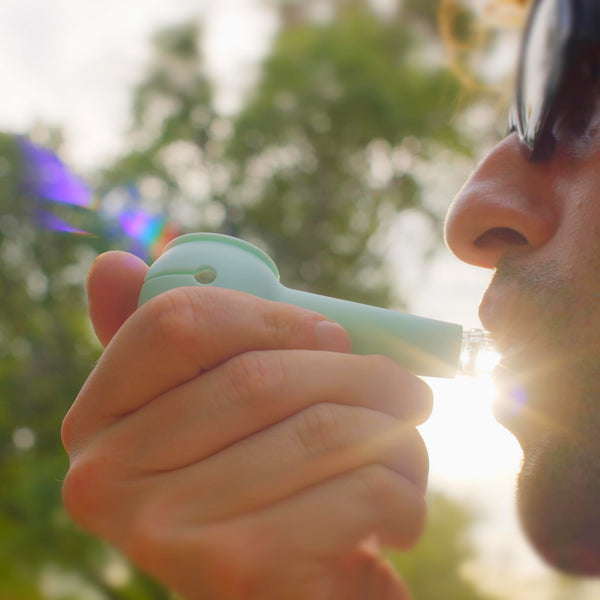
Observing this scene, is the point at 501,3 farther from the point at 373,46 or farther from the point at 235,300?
the point at 373,46

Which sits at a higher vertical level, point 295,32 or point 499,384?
point 295,32

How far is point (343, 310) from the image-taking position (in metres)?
0.89

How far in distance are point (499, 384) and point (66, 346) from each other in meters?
6.17

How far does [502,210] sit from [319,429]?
635mm

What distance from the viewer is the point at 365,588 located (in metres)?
0.84

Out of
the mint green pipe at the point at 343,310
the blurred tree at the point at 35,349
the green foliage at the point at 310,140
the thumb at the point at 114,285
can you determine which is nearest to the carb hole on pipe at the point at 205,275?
the mint green pipe at the point at 343,310

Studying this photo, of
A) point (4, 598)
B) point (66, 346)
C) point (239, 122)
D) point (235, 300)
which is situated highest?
point (239, 122)

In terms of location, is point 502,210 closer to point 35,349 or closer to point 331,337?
point 331,337

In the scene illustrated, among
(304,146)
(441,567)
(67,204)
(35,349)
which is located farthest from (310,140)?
(441,567)

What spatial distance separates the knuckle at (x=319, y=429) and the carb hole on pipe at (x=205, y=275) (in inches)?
9.7

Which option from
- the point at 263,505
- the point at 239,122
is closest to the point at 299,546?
the point at 263,505

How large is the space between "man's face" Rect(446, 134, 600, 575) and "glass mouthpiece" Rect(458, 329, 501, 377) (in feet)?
0.09

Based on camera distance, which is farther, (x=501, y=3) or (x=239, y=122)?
(x=239, y=122)

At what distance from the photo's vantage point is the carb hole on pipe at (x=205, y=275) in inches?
33.8
